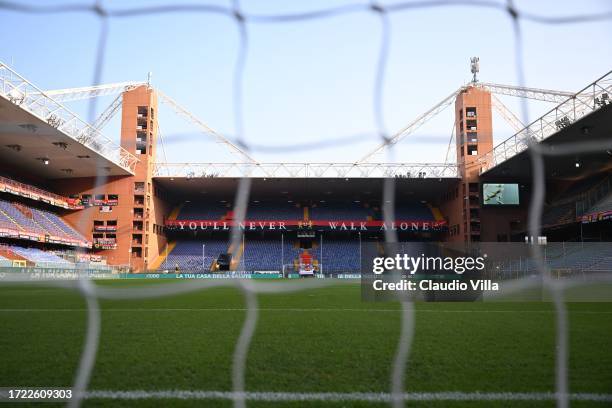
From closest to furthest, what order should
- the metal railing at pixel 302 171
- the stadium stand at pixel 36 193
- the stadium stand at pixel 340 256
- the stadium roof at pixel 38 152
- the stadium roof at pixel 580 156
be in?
the stadium roof at pixel 580 156, the stadium roof at pixel 38 152, the stadium stand at pixel 36 193, the metal railing at pixel 302 171, the stadium stand at pixel 340 256

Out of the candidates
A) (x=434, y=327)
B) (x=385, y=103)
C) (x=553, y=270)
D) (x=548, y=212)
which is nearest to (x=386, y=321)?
(x=434, y=327)

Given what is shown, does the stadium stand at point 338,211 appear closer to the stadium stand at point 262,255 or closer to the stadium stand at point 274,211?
the stadium stand at point 274,211

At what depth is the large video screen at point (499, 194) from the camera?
29156 millimetres

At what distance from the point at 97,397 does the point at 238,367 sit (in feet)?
3.40

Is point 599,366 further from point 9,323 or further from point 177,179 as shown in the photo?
point 177,179

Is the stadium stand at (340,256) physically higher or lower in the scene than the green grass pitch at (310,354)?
higher

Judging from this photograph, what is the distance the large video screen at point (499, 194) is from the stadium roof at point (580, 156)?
4895 mm

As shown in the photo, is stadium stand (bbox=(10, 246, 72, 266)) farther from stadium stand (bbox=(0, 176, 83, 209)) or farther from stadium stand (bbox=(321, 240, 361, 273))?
stadium stand (bbox=(321, 240, 361, 273))

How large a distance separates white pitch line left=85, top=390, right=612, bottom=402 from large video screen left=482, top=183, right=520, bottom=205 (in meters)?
27.6

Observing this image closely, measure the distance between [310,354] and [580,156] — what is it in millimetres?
14065

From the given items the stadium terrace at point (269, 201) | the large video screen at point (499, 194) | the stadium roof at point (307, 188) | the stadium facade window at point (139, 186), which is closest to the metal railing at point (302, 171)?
the stadium terrace at point (269, 201)

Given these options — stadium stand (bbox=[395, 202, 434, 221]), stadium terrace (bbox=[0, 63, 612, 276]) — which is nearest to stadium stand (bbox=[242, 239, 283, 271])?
stadium terrace (bbox=[0, 63, 612, 276])

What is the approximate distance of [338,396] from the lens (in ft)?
10.1

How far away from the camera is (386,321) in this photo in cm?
680
